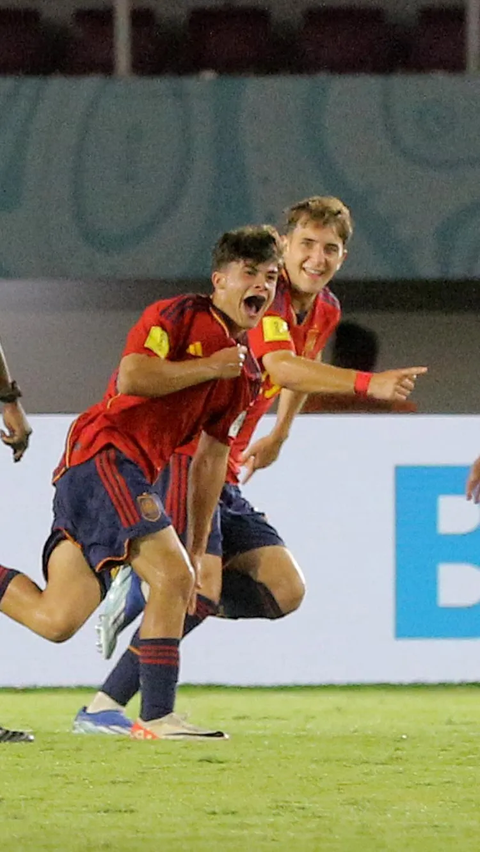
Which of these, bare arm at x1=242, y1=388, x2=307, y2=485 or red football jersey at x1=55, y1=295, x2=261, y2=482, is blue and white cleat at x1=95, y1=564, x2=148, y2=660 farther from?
bare arm at x1=242, y1=388, x2=307, y2=485

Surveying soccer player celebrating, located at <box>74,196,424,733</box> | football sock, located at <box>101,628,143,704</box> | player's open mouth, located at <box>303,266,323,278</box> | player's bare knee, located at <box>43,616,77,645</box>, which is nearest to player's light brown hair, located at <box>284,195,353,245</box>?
soccer player celebrating, located at <box>74,196,424,733</box>

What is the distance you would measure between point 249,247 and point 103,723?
1.51 meters

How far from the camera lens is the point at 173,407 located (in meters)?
5.10

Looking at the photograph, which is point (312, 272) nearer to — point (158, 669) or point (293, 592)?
point (293, 592)

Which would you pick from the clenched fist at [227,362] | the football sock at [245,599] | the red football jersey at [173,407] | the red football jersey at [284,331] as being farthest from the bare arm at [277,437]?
the clenched fist at [227,362]

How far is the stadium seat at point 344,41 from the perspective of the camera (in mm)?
11367

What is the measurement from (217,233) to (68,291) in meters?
1.95

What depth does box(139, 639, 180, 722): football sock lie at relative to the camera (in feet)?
16.3

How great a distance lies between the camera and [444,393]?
1202cm

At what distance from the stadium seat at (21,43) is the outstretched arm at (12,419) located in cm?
660

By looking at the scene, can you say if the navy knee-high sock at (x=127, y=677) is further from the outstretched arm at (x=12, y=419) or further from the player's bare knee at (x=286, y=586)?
the outstretched arm at (x=12, y=419)

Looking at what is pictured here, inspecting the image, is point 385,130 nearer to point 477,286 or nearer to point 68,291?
point 477,286

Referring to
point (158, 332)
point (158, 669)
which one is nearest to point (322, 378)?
point (158, 332)

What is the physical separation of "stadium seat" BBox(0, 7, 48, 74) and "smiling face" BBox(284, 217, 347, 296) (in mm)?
5977
